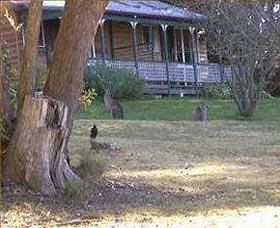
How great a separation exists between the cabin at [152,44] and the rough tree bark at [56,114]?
1739cm

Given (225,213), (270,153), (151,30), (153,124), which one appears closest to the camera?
(225,213)

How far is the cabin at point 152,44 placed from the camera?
29.1 m

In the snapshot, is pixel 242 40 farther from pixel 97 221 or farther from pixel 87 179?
pixel 97 221

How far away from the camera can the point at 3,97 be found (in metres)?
8.74

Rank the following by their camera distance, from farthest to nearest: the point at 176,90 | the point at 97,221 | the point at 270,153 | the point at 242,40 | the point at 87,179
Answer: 1. the point at 176,90
2. the point at 242,40
3. the point at 270,153
4. the point at 87,179
5. the point at 97,221

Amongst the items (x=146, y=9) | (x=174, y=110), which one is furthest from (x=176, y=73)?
(x=174, y=110)

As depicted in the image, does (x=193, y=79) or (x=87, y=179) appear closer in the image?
(x=87, y=179)

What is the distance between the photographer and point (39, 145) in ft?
27.4

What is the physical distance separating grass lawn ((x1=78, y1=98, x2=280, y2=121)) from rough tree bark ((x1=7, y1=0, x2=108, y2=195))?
10803mm

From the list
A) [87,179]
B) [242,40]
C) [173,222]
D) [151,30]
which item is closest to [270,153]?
[87,179]

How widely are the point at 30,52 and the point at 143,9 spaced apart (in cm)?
2310

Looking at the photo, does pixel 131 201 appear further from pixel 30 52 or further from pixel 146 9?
pixel 146 9

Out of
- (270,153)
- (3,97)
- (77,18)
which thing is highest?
(77,18)

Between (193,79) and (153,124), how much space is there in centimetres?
1409
